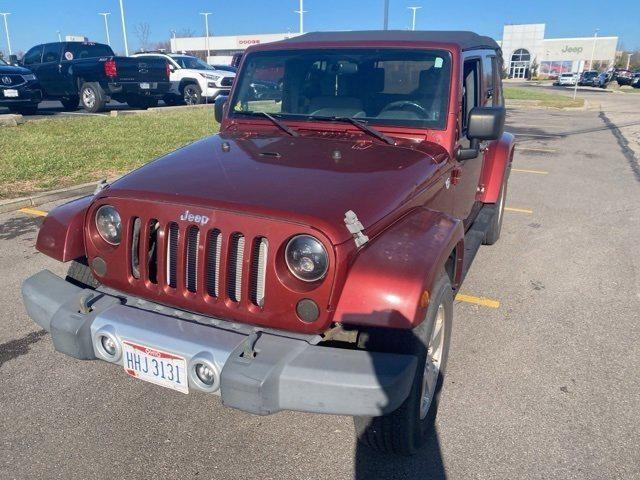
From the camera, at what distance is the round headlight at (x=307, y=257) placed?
2.27 m

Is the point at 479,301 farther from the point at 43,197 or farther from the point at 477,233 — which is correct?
the point at 43,197

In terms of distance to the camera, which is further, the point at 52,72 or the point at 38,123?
the point at 52,72

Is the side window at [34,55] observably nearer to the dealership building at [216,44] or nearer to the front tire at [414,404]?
the front tire at [414,404]

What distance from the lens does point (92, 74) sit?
14336mm

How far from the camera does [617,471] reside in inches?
99.9

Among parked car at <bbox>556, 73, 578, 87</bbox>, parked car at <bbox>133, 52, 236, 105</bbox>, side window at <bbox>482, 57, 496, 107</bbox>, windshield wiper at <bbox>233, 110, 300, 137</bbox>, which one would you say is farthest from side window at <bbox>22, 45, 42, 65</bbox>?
parked car at <bbox>556, 73, 578, 87</bbox>

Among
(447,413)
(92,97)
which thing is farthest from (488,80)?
(92,97)

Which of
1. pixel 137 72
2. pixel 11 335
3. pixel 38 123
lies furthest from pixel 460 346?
pixel 137 72

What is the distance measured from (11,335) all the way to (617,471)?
3745 mm

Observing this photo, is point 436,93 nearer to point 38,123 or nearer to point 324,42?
point 324,42

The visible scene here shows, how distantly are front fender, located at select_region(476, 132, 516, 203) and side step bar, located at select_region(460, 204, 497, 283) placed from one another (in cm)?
11

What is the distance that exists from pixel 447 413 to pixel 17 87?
45.6ft

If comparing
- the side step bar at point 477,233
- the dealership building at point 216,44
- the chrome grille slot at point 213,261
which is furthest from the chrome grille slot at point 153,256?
the dealership building at point 216,44

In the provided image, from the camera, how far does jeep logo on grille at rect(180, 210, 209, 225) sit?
2398 millimetres
